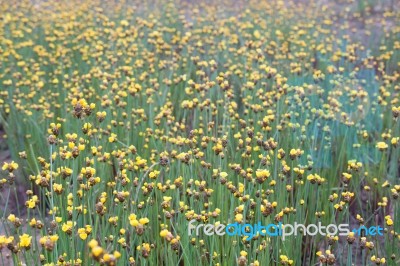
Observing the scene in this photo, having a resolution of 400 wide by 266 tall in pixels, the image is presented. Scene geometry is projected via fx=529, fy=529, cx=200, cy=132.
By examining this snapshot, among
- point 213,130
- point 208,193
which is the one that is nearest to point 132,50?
point 213,130

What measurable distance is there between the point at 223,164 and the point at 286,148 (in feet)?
1.90

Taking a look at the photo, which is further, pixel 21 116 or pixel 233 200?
pixel 21 116

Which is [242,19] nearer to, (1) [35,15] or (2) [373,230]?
(1) [35,15]

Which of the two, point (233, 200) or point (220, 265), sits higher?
point (233, 200)

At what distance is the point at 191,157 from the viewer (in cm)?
285

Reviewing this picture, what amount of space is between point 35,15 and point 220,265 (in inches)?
212

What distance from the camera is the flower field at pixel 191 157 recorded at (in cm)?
242

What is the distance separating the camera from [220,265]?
2535mm

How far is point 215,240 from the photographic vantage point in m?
2.56

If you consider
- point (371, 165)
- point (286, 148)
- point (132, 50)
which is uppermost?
point (132, 50)

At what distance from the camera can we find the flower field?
2416 mm

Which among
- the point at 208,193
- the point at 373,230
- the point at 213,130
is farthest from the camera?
the point at 213,130

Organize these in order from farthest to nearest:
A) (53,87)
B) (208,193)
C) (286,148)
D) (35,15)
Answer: (35,15) < (53,87) < (286,148) < (208,193)

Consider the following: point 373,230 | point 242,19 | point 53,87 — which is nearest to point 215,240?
point 373,230
